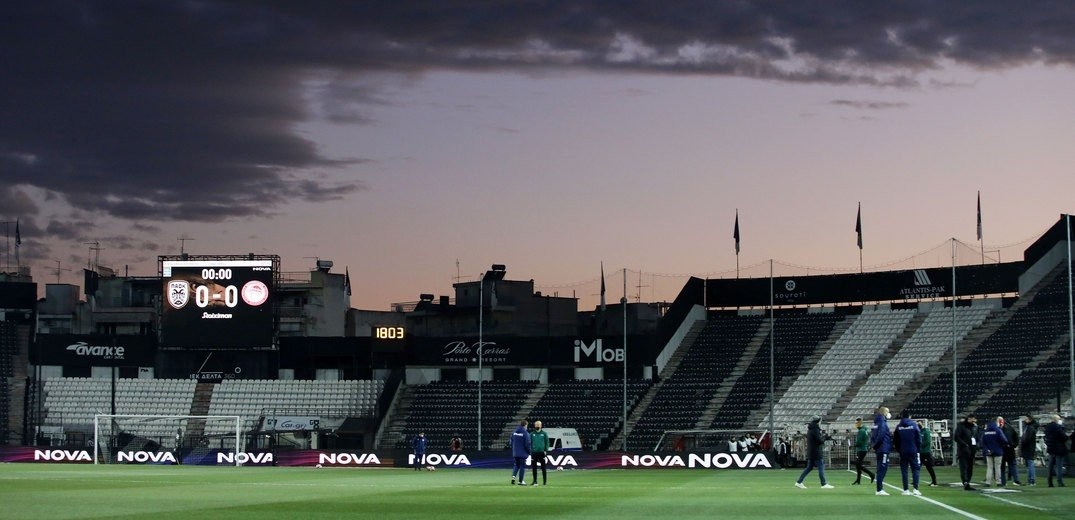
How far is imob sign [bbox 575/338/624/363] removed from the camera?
95.2 meters

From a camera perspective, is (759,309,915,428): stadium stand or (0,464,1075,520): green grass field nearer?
(0,464,1075,520): green grass field

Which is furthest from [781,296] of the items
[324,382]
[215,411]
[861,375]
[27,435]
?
[27,435]

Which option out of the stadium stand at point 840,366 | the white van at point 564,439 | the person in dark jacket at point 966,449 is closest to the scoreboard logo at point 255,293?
the white van at point 564,439

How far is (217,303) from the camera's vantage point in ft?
301

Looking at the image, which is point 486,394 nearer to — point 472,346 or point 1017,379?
point 472,346

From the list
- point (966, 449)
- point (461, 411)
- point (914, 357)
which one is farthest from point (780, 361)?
point (966, 449)

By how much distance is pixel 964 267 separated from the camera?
3659 inches

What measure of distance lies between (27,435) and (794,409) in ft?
169

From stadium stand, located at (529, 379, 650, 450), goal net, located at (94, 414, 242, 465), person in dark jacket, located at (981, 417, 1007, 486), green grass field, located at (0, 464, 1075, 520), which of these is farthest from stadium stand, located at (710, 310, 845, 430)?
person in dark jacket, located at (981, 417, 1007, 486)

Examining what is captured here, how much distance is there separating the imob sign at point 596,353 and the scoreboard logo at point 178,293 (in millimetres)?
26464

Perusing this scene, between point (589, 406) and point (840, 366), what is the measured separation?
16.5m

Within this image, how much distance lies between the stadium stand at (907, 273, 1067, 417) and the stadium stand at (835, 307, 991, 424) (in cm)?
229

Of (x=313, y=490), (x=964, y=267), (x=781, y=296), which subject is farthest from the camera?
(x=781, y=296)

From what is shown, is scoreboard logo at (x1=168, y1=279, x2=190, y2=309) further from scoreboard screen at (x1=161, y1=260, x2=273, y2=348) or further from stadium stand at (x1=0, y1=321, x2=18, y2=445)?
stadium stand at (x1=0, y1=321, x2=18, y2=445)
